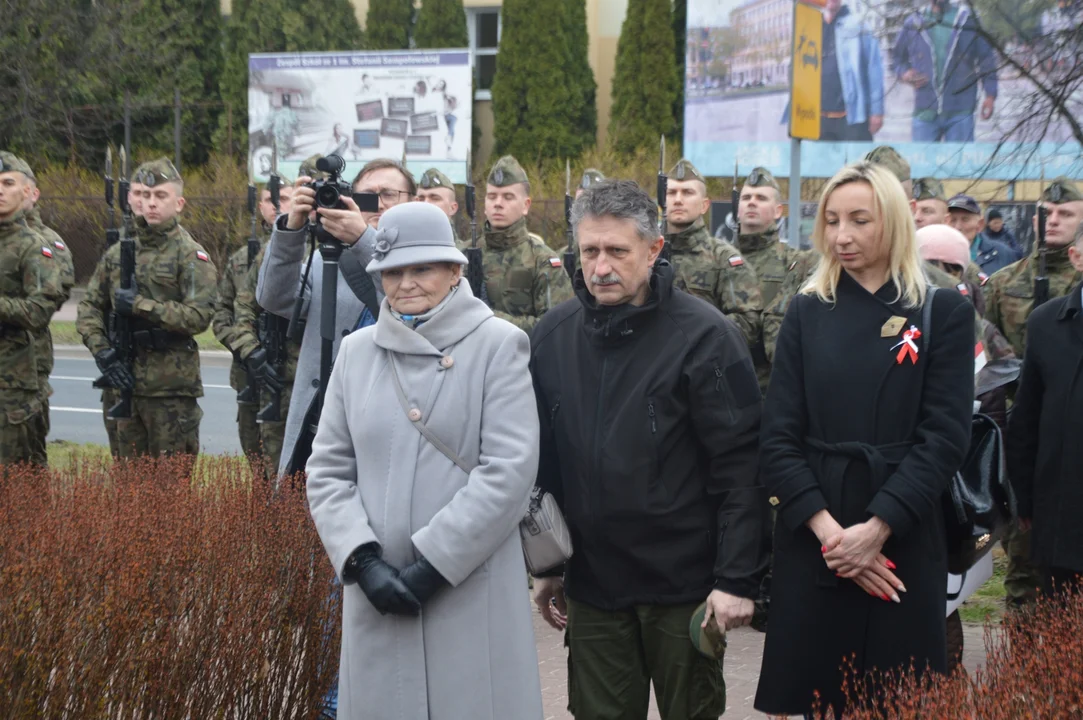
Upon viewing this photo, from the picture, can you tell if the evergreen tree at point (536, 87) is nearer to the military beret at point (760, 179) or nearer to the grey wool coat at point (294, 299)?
the military beret at point (760, 179)

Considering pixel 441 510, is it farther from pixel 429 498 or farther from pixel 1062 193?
pixel 1062 193

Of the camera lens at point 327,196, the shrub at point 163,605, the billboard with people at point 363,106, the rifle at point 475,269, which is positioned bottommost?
the shrub at point 163,605

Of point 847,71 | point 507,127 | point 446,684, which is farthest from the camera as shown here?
point 507,127

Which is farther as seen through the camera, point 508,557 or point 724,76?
point 724,76

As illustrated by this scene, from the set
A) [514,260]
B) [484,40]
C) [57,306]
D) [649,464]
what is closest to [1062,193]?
[514,260]

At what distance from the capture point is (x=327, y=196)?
4.59 m

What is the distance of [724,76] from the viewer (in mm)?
28859

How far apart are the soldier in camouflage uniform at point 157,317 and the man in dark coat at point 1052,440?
5.00 metres

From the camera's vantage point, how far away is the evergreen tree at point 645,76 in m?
30.9

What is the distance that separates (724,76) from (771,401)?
2603 centimetres

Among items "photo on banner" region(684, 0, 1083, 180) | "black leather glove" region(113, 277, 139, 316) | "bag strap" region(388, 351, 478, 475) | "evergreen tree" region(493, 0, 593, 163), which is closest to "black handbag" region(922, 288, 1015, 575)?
"bag strap" region(388, 351, 478, 475)

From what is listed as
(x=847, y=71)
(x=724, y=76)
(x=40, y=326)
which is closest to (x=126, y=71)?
(x=724, y=76)

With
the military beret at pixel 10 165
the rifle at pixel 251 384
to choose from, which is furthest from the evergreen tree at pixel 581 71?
the military beret at pixel 10 165

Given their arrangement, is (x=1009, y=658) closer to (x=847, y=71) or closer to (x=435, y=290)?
(x=435, y=290)
